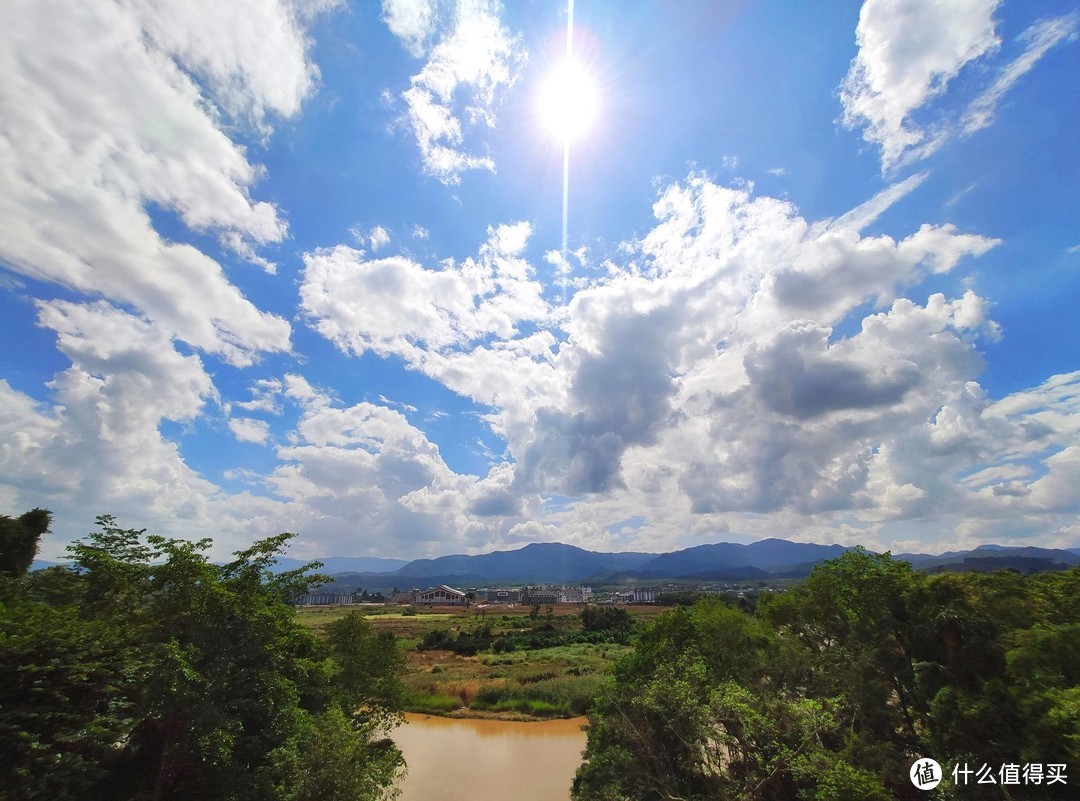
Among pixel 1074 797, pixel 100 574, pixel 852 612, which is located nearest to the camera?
pixel 1074 797

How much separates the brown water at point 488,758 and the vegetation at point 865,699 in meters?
10.2

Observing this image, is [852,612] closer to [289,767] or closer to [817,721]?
[817,721]

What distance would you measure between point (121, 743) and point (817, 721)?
61.5ft

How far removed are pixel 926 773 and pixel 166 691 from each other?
19.6 m

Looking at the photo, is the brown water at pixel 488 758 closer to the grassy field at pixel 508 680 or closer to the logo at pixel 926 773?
the grassy field at pixel 508 680

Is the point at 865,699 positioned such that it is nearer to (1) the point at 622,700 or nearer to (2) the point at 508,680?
(1) the point at 622,700

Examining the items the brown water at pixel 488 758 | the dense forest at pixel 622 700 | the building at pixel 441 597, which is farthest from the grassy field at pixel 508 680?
the building at pixel 441 597

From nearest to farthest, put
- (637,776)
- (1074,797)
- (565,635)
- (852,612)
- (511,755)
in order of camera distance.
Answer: (1074,797), (637,776), (852,612), (511,755), (565,635)

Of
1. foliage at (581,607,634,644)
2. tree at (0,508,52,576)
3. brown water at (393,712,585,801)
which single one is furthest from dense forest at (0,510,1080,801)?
foliage at (581,607,634,644)

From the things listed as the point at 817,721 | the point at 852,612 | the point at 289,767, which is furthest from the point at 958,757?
the point at 289,767

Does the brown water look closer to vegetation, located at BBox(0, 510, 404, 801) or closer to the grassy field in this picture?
the grassy field

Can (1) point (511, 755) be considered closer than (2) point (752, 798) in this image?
No

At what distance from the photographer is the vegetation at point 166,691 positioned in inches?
450

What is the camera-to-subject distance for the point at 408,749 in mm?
36469
